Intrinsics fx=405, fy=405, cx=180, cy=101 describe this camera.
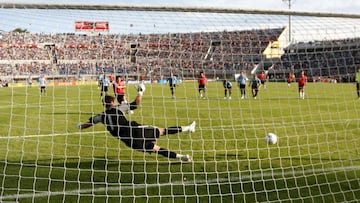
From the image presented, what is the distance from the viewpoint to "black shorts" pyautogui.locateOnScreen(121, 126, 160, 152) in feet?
22.6

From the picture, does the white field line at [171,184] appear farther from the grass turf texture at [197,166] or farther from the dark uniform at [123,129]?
the dark uniform at [123,129]

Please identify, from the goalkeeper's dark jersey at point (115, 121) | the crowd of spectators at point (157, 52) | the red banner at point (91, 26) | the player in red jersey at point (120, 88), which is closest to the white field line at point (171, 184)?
the goalkeeper's dark jersey at point (115, 121)

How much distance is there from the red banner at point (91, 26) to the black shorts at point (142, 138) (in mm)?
2082

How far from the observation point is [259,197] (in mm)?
5539

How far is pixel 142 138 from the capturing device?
6.91 m

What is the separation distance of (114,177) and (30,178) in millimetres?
1336

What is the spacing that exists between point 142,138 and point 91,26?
2268 mm

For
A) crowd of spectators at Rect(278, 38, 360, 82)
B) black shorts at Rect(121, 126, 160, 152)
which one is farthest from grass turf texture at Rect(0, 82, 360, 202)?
crowd of spectators at Rect(278, 38, 360, 82)

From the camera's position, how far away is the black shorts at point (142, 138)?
6.89 m

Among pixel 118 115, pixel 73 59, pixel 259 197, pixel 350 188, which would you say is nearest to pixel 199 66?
pixel 118 115

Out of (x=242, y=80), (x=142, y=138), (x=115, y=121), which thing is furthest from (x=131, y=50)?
(x=242, y=80)

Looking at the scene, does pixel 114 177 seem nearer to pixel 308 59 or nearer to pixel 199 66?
pixel 199 66

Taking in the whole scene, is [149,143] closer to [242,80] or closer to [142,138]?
[142,138]

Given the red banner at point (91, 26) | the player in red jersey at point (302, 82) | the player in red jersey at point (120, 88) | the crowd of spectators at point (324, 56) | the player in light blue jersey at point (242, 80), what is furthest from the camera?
the player in light blue jersey at point (242, 80)
